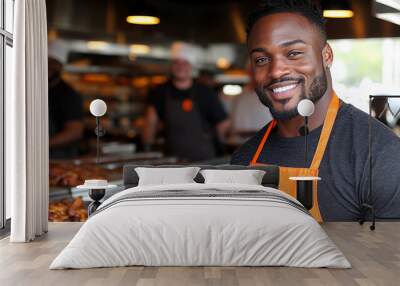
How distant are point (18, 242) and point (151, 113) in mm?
2389

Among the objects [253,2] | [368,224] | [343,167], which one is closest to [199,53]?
[253,2]

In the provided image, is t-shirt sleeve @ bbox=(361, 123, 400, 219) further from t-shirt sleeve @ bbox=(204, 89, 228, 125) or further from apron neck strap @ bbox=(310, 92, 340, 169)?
t-shirt sleeve @ bbox=(204, 89, 228, 125)

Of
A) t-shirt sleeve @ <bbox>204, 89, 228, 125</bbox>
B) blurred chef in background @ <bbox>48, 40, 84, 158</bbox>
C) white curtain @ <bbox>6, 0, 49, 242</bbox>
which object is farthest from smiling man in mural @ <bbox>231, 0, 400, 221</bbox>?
white curtain @ <bbox>6, 0, 49, 242</bbox>

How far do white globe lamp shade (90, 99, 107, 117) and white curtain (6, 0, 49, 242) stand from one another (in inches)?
33.2

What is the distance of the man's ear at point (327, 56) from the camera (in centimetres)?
769

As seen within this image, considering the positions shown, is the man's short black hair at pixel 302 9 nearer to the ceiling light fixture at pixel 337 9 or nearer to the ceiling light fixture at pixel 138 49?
the ceiling light fixture at pixel 337 9

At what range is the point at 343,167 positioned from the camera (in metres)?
7.53

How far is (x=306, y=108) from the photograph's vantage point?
24.7 feet

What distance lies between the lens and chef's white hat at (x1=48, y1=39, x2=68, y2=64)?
774cm

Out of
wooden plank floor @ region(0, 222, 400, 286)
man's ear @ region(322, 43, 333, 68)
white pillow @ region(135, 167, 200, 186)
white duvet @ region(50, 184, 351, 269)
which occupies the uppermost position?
man's ear @ region(322, 43, 333, 68)

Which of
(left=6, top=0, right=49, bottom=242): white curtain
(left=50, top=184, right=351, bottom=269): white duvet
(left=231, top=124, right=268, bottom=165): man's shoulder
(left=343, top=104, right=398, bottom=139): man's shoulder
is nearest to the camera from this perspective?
(left=50, top=184, right=351, bottom=269): white duvet

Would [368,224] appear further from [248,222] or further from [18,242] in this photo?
[18,242]

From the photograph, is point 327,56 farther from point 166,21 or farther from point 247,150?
point 166,21

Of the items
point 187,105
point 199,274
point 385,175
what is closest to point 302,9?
point 187,105
